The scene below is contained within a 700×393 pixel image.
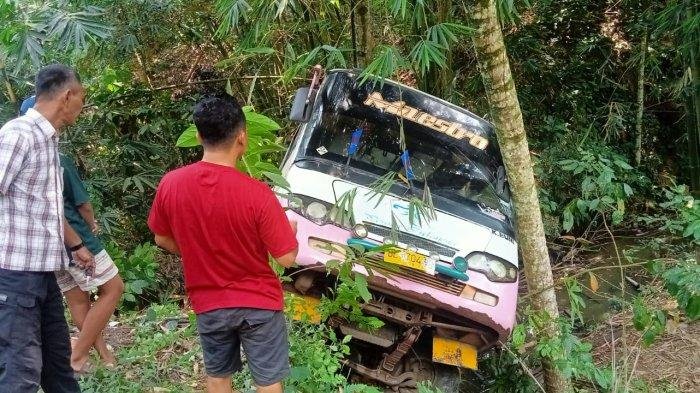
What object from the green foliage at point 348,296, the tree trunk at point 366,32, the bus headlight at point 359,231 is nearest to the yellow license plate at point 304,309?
the green foliage at point 348,296

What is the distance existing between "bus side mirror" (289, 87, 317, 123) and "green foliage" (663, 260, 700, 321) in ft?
8.50

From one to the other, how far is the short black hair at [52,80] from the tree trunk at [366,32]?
3789 millimetres

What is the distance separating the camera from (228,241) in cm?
230

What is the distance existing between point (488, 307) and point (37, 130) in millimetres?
2540

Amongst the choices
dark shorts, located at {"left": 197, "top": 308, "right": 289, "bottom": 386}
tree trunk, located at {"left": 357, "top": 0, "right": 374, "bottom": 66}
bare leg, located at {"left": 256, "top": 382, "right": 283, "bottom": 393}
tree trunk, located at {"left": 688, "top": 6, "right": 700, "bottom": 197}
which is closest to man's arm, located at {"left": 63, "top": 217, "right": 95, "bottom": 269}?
dark shorts, located at {"left": 197, "top": 308, "right": 289, "bottom": 386}

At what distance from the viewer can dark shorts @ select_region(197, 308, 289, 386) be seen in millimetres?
2385

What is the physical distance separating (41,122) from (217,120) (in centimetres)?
75

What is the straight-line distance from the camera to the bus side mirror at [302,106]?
175 inches

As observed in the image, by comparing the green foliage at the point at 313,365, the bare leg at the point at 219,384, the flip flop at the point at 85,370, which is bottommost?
the flip flop at the point at 85,370

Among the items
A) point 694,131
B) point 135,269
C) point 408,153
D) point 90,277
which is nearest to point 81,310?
point 90,277

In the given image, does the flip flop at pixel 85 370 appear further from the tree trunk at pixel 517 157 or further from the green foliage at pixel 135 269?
the tree trunk at pixel 517 157

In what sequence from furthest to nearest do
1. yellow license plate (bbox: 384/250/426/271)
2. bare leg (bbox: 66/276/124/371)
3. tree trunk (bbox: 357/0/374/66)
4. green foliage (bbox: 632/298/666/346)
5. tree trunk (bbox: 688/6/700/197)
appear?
1. tree trunk (bbox: 357/0/374/66)
2. tree trunk (bbox: 688/6/700/197)
3. green foliage (bbox: 632/298/666/346)
4. yellow license plate (bbox: 384/250/426/271)
5. bare leg (bbox: 66/276/124/371)

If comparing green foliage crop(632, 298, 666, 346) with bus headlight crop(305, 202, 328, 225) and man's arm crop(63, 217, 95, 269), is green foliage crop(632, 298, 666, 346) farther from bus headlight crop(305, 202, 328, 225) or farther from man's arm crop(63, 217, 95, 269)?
man's arm crop(63, 217, 95, 269)

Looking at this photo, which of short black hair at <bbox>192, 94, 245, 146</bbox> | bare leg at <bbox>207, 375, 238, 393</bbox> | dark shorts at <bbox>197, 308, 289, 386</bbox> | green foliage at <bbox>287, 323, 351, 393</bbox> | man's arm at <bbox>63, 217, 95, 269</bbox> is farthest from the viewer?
green foliage at <bbox>287, 323, 351, 393</bbox>
